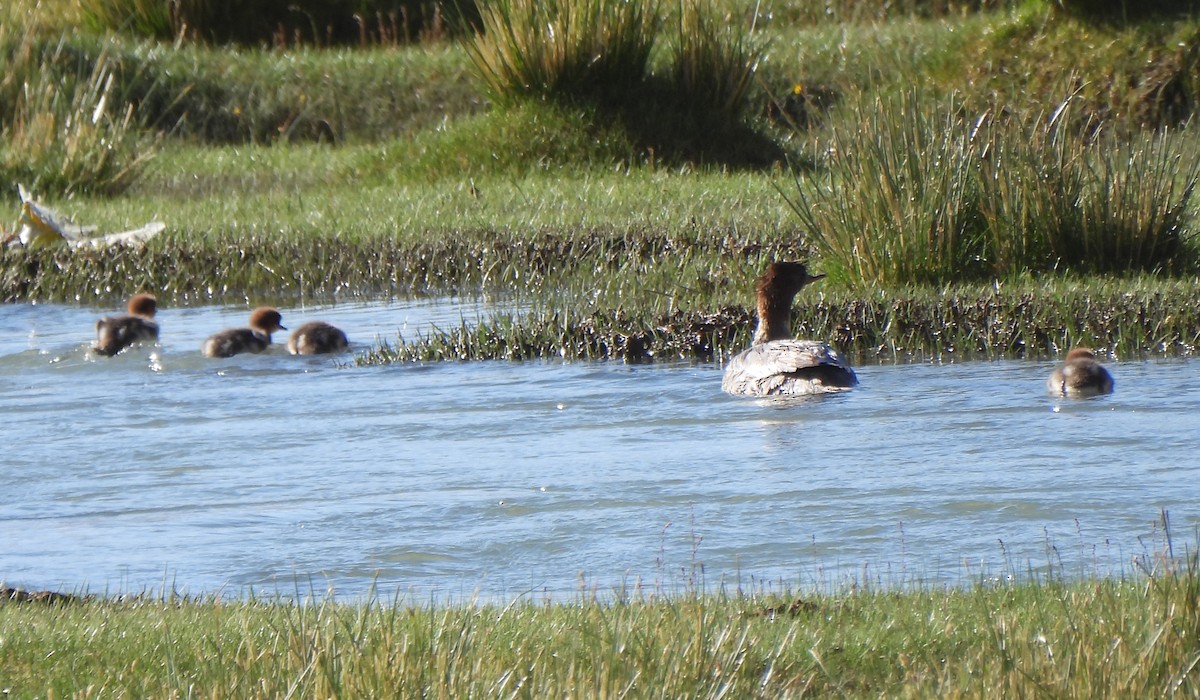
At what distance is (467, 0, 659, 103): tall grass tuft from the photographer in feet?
61.1

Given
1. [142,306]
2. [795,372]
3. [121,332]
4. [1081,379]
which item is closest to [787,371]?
[795,372]

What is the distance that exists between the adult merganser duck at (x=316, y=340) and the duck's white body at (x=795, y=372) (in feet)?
10.1

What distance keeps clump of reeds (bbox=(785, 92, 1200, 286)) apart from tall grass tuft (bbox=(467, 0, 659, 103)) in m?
7.48

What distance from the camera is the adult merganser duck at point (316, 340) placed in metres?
11.1

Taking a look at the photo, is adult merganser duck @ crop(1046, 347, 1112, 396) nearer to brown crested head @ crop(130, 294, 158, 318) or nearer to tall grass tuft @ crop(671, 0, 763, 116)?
brown crested head @ crop(130, 294, 158, 318)

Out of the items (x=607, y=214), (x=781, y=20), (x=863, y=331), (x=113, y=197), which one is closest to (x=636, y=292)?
(x=863, y=331)

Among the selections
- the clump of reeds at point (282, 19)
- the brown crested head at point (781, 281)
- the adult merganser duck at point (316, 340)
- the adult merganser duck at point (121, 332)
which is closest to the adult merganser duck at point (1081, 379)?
the brown crested head at point (781, 281)

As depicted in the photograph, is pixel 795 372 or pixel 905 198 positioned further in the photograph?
pixel 905 198

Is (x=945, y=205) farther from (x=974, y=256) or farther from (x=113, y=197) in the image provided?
(x=113, y=197)

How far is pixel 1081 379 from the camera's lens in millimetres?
8586

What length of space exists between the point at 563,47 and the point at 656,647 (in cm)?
1485

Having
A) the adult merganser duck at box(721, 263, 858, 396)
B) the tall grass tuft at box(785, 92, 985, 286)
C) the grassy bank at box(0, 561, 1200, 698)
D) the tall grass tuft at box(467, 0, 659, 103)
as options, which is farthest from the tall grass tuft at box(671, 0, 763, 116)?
the grassy bank at box(0, 561, 1200, 698)

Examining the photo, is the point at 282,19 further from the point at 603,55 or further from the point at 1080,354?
the point at 1080,354

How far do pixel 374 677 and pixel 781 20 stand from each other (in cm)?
2633
